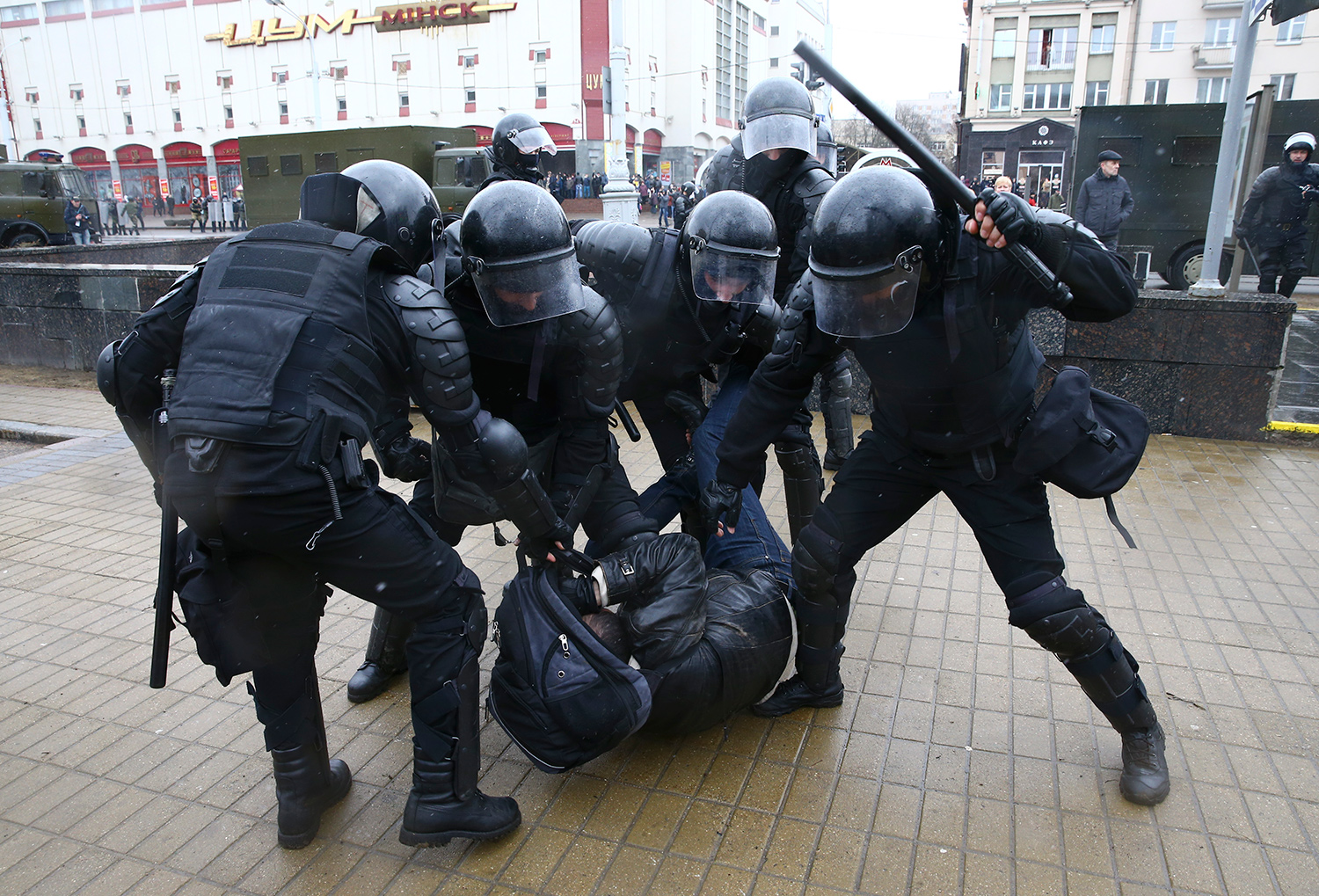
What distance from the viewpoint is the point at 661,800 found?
2.65 meters

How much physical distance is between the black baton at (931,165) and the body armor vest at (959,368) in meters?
0.15

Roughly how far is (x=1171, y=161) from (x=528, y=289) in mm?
13240

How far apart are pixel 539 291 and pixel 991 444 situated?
1.45 meters

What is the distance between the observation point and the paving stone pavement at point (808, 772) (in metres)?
2.35

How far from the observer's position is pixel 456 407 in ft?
7.85

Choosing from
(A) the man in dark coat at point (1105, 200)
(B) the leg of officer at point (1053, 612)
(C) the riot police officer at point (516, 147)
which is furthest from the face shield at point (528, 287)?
(A) the man in dark coat at point (1105, 200)

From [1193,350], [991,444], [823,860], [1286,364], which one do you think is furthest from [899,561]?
[1286,364]

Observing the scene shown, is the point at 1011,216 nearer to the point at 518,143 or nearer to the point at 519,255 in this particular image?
the point at 519,255

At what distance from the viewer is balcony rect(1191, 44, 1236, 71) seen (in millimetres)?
38875

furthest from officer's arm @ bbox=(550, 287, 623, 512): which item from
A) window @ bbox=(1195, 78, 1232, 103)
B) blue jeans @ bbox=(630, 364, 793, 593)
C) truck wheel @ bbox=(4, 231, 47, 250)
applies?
window @ bbox=(1195, 78, 1232, 103)

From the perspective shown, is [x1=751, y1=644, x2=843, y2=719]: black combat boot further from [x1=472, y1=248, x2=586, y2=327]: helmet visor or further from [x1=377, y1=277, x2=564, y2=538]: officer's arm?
[x1=472, y1=248, x2=586, y2=327]: helmet visor

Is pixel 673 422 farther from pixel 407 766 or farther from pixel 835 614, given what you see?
pixel 407 766

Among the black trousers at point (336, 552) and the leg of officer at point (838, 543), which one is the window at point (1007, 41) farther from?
the black trousers at point (336, 552)

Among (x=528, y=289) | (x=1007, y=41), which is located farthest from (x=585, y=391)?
(x=1007, y=41)
